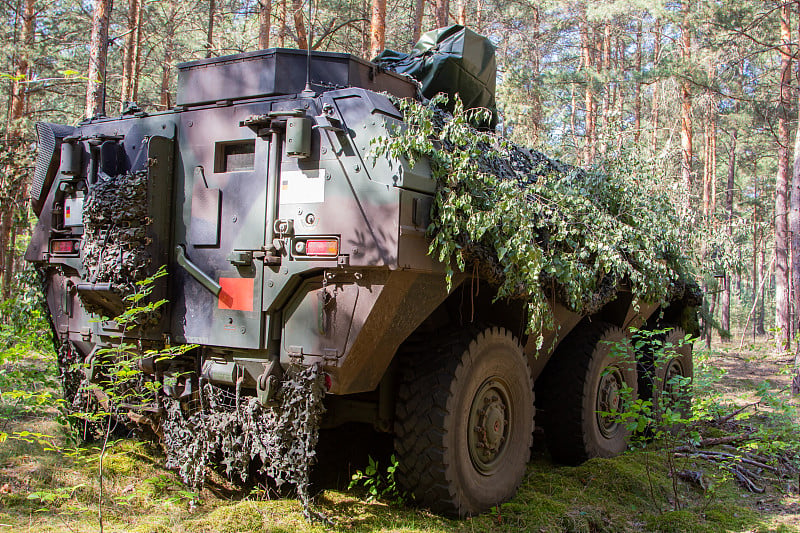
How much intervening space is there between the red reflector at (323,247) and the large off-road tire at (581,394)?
9.07ft

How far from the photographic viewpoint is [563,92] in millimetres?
21469

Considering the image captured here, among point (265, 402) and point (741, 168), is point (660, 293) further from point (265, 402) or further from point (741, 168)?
point (741, 168)

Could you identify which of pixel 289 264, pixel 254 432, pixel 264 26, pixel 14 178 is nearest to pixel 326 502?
pixel 254 432

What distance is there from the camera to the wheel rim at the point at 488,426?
433 cm

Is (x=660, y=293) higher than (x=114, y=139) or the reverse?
the reverse

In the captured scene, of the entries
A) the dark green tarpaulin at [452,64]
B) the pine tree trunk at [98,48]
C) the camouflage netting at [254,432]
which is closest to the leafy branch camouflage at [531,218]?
the dark green tarpaulin at [452,64]

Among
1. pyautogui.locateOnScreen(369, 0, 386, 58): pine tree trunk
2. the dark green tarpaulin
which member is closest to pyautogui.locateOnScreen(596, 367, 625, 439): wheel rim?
the dark green tarpaulin

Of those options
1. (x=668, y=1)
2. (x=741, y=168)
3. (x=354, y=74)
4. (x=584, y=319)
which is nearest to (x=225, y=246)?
(x=354, y=74)

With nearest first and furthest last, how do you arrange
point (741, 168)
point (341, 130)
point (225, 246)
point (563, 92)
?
point (341, 130)
point (225, 246)
point (563, 92)
point (741, 168)

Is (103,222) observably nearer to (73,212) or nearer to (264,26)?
(73,212)

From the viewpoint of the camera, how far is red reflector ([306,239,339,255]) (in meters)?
3.70

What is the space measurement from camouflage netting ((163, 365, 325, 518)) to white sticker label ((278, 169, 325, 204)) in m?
0.93

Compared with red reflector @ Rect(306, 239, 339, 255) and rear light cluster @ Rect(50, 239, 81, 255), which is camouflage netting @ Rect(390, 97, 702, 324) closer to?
red reflector @ Rect(306, 239, 339, 255)

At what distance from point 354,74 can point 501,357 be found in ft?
6.86
